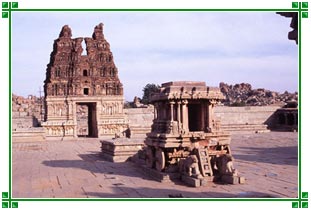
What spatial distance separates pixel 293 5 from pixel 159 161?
268 inches

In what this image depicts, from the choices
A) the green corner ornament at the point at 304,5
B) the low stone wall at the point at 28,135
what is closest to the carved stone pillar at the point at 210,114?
the green corner ornament at the point at 304,5

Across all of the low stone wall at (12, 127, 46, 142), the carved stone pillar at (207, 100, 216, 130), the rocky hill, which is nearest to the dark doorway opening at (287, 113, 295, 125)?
the low stone wall at (12, 127, 46, 142)

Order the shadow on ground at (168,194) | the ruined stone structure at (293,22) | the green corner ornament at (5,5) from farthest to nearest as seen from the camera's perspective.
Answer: the shadow on ground at (168,194) < the ruined stone structure at (293,22) < the green corner ornament at (5,5)

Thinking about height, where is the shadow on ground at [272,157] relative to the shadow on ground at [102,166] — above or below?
above

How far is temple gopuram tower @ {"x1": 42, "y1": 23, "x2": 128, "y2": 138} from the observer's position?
33219mm

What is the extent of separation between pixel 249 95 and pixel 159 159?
250ft

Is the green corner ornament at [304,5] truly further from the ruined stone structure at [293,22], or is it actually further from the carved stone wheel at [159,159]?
the carved stone wheel at [159,159]

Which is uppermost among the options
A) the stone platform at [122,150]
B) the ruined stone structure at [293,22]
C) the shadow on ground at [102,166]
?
the ruined stone structure at [293,22]

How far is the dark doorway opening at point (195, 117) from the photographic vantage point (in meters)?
13.3

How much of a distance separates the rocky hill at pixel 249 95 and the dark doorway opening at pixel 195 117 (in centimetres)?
5803

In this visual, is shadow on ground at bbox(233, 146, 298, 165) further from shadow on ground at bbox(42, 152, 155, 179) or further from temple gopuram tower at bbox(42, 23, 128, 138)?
temple gopuram tower at bbox(42, 23, 128, 138)

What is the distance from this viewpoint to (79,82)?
34125 mm

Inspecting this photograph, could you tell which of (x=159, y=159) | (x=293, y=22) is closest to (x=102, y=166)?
(x=159, y=159)

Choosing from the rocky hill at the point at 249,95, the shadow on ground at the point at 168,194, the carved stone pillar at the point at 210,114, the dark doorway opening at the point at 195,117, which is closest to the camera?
the shadow on ground at the point at 168,194
